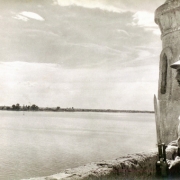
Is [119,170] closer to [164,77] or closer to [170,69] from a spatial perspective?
[170,69]

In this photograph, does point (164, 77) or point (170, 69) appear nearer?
point (170, 69)

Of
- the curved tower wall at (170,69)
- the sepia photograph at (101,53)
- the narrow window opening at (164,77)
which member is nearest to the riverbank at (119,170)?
the sepia photograph at (101,53)

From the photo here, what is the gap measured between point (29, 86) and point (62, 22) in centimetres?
209

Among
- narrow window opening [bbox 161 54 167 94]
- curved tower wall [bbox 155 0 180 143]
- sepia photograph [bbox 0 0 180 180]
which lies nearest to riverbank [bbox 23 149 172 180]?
sepia photograph [bbox 0 0 180 180]

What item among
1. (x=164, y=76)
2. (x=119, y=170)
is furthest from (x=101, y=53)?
(x=119, y=170)

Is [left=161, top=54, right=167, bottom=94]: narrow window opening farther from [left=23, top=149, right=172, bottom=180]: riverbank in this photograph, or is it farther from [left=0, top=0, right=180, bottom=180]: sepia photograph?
[left=23, top=149, right=172, bottom=180]: riverbank

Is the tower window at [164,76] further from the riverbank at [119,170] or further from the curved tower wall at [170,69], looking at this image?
the riverbank at [119,170]

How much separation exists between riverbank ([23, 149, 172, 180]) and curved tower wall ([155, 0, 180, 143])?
3.17m

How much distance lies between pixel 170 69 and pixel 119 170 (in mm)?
4682

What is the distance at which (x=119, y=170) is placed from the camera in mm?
3773

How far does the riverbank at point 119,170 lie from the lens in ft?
10.9

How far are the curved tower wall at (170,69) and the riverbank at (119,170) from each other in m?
3.17

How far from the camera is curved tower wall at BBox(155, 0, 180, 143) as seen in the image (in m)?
7.37

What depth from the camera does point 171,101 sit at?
762 centimetres
